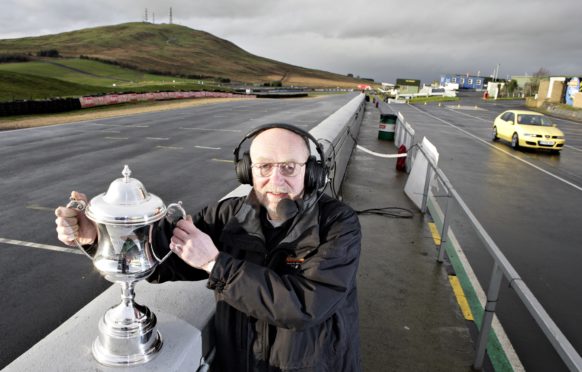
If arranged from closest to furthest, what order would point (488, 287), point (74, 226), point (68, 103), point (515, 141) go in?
point (74, 226) < point (488, 287) < point (515, 141) < point (68, 103)

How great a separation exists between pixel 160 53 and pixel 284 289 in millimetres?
162000

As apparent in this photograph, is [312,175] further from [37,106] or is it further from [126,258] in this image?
[37,106]

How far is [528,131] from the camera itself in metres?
17.2

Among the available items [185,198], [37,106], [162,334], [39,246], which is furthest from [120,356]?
[37,106]

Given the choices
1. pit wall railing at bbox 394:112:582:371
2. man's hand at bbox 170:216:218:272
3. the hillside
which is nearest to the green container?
pit wall railing at bbox 394:112:582:371

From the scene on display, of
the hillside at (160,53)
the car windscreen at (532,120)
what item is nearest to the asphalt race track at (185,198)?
the car windscreen at (532,120)

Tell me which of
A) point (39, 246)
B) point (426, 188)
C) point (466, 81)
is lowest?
point (39, 246)

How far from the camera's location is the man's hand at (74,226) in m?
1.67

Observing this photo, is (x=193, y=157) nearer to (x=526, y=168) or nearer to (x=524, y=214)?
(x=524, y=214)

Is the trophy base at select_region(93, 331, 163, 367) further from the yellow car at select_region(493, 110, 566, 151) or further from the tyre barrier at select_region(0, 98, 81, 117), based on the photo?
the tyre barrier at select_region(0, 98, 81, 117)

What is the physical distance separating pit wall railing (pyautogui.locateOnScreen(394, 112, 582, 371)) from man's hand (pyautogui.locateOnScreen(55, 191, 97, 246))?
2270mm

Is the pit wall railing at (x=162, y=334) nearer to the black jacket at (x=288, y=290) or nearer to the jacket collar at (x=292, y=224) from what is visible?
the black jacket at (x=288, y=290)

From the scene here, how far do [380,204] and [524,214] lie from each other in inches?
123

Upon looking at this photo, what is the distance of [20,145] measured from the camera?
13.9 meters
